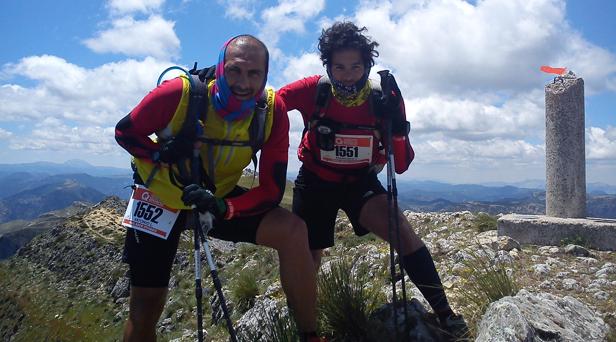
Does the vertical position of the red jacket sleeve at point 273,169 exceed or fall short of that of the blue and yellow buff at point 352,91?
it falls short

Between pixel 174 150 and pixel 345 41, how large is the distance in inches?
83.9

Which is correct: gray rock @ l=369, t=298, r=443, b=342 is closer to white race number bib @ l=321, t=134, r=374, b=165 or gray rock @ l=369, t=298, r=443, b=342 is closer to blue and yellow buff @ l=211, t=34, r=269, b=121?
white race number bib @ l=321, t=134, r=374, b=165

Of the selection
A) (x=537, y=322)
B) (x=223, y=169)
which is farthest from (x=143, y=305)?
(x=537, y=322)

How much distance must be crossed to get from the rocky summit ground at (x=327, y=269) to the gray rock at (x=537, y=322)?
0.9 inches

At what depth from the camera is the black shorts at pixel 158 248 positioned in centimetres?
392

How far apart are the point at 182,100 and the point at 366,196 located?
2106 mm

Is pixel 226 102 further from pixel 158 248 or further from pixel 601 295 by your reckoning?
pixel 601 295

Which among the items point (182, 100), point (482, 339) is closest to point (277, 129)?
point (182, 100)

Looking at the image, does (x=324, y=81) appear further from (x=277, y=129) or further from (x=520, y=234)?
(x=520, y=234)

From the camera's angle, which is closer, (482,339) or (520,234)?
(482,339)

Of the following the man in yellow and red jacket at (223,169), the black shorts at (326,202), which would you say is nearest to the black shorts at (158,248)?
the man in yellow and red jacket at (223,169)

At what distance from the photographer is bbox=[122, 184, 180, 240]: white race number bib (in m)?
3.93

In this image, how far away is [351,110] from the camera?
193 inches

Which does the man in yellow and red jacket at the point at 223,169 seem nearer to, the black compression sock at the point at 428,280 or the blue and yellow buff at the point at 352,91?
the blue and yellow buff at the point at 352,91
